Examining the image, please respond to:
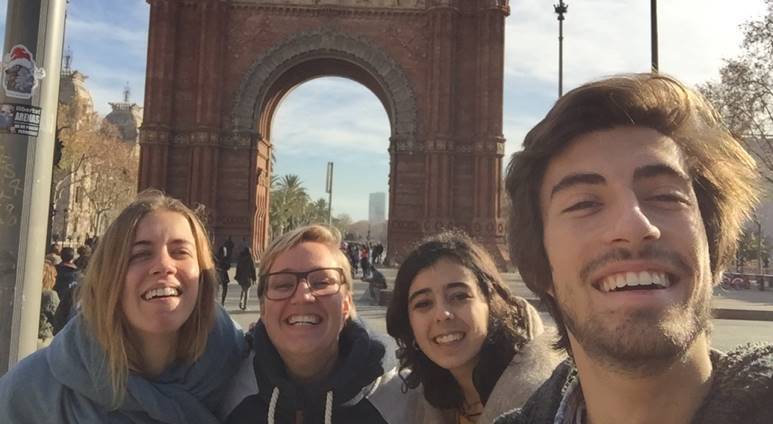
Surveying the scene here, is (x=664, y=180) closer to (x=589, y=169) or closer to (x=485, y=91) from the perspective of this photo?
(x=589, y=169)

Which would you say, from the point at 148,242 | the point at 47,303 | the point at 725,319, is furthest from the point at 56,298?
the point at 725,319

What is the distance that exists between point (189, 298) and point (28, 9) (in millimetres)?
2595

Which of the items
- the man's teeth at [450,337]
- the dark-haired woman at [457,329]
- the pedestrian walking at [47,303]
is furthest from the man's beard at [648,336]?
the pedestrian walking at [47,303]

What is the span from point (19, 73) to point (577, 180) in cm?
384

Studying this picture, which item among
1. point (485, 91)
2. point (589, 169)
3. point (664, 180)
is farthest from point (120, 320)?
point (485, 91)

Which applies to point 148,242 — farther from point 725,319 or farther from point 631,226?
point 725,319

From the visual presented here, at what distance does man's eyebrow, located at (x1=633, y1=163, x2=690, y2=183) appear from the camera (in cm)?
147

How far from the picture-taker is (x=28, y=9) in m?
3.88

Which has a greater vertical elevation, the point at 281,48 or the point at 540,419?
the point at 281,48

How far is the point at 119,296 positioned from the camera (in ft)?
8.32

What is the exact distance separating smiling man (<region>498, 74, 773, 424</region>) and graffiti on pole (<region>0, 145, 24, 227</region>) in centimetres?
349

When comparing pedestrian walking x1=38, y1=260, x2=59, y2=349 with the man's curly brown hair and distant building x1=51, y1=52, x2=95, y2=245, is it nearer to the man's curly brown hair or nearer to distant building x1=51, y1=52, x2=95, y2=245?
the man's curly brown hair

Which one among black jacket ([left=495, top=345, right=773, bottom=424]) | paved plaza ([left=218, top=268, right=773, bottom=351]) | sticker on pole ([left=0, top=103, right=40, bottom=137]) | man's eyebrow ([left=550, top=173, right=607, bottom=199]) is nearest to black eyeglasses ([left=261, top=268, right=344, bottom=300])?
man's eyebrow ([left=550, top=173, right=607, bottom=199])

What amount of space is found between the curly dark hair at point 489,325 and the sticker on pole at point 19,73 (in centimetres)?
291
